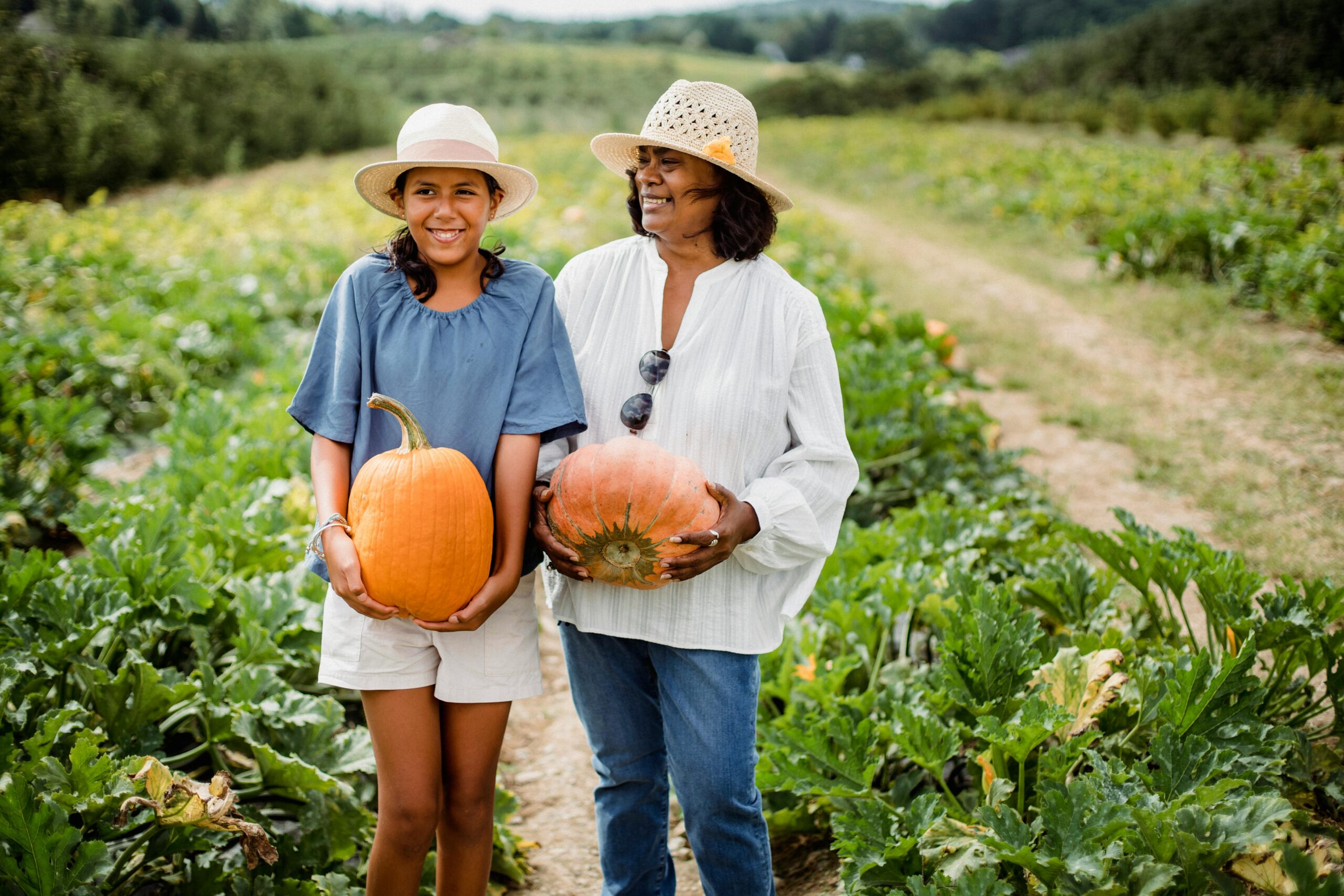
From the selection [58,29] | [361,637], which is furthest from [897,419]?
[58,29]

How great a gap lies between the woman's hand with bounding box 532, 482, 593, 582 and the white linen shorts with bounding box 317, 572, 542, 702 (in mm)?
178

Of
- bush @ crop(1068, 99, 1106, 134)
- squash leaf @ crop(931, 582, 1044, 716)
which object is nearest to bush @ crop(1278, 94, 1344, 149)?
bush @ crop(1068, 99, 1106, 134)

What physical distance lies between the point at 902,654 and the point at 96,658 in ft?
8.26

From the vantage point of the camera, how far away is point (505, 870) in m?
2.93

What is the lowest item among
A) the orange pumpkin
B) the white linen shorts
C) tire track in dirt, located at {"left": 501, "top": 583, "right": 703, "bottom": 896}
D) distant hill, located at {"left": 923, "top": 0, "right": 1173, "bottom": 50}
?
tire track in dirt, located at {"left": 501, "top": 583, "right": 703, "bottom": 896}

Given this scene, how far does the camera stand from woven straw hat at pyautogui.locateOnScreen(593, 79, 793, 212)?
2153 mm

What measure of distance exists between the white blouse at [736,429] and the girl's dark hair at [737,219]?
4cm

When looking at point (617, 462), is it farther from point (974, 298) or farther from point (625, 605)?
point (974, 298)

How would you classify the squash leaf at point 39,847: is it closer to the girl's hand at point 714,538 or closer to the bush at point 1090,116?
the girl's hand at point 714,538

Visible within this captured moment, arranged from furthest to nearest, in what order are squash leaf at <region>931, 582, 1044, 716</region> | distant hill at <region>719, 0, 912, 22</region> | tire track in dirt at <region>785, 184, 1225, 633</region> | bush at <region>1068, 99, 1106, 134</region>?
distant hill at <region>719, 0, 912, 22</region> < bush at <region>1068, 99, 1106, 134</region> < tire track in dirt at <region>785, 184, 1225, 633</region> < squash leaf at <region>931, 582, 1044, 716</region>

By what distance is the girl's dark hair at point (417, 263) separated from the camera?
2.13m

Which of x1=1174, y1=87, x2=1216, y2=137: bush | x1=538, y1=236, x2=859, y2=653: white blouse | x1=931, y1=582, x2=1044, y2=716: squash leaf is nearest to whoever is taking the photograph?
x1=538, y1=236, x2=859, y2=653: white blouse

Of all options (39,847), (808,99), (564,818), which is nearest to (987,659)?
(564,818)

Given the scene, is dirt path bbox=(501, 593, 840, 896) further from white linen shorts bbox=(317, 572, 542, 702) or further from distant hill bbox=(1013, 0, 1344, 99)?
distant hill bbox=(1013, 0, 1344, 99)
